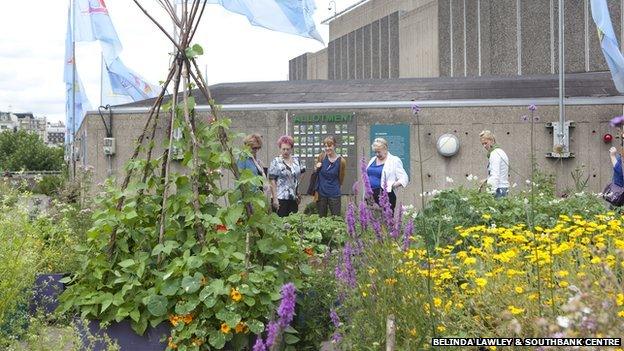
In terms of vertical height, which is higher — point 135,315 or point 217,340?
point 135,315

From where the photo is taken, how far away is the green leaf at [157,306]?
4629 millimetres

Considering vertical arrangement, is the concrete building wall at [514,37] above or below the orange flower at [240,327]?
above

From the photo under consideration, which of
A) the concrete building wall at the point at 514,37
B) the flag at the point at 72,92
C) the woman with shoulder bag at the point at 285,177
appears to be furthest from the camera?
the flag at the point at 72,92

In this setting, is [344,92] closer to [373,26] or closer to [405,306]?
[405,306]

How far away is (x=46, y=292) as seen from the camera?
541cm

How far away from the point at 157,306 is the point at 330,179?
20.5 ft

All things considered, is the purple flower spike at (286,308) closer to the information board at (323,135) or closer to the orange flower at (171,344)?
the orange flower at (171,344)

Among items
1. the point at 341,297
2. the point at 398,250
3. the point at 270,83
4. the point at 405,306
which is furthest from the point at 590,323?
the point at 270,83

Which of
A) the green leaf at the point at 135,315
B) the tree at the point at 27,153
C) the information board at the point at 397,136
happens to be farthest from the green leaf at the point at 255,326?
the tree at the point at 27,153

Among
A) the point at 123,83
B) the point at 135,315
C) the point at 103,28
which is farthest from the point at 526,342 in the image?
the point at 123,83

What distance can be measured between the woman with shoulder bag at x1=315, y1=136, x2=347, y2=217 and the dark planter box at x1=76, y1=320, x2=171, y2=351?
6.04m

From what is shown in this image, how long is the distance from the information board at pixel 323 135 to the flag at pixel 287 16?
6.99 meters

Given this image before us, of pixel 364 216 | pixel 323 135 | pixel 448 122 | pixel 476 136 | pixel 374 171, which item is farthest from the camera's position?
pixel 323 135

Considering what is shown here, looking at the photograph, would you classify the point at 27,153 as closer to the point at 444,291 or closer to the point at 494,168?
the point at 494,168
